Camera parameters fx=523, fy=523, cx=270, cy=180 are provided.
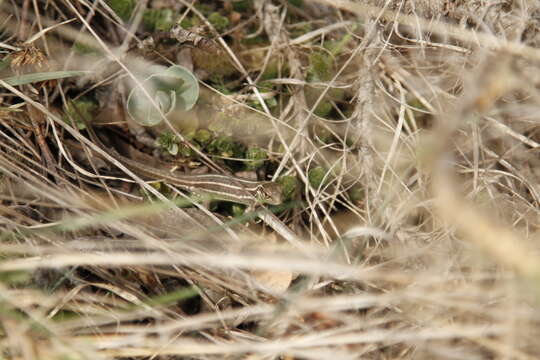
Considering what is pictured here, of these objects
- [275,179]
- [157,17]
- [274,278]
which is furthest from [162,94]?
[274,278]

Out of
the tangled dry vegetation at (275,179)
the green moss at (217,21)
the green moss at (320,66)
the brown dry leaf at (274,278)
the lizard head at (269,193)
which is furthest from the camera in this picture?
the green moss at (217,21)

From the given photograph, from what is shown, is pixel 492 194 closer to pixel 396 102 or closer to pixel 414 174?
pixel 414 174

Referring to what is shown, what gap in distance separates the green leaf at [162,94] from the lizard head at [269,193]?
1.75 ft

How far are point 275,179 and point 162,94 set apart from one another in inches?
27.1

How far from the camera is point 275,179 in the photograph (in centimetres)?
259

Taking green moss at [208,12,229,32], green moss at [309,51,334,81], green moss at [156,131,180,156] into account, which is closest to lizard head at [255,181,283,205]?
green moss at [156,131,180,156]

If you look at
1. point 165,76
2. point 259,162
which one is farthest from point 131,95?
point 259,162

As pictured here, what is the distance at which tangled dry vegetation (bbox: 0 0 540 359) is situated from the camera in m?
1.89

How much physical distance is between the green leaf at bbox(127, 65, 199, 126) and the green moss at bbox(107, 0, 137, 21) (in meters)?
0.38

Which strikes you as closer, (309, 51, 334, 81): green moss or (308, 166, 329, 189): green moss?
(308, 166, 329, 189): green moss

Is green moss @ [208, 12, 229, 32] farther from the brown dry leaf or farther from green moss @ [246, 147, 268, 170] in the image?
the brown dry leaf

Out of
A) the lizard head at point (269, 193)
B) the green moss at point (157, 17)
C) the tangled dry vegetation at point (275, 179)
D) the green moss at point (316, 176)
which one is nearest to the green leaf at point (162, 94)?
the tangled dry vegetation at point (275, 179)

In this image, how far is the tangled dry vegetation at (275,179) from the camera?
6.19 feet

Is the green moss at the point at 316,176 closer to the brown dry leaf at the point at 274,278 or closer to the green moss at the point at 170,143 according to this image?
the brown dry leaf at the point at 274,278
